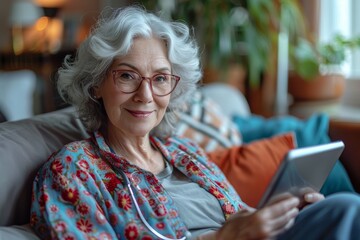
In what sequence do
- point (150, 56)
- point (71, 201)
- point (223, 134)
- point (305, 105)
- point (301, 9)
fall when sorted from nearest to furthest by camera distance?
point (71, 201) < point (150, 56) < point (223, 134) < point (305, 105) < point (301, 9)

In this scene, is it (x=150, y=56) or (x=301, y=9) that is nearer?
(x=150, y=56)

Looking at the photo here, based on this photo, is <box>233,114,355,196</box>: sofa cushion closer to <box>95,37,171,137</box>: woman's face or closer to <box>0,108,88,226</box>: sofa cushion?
<box>95,37,171,137</box>: woman's face

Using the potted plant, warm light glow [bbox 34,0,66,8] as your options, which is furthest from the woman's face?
warm light glow [bbox 34,0,66,8]

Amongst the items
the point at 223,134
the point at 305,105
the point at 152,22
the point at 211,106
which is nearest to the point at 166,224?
the point at 152,22

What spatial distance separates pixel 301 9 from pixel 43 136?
2434 millimetres

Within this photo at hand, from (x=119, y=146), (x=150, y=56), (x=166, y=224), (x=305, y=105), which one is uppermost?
(x=150, y=56)

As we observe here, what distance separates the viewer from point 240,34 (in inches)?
130

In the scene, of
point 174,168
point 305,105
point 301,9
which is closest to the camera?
point 174,168

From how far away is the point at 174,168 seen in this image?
1.48m

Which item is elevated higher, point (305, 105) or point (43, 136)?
point (43, 136)

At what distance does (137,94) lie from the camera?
4.46ft

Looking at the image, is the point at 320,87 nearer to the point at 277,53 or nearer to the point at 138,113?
the point at 277,53

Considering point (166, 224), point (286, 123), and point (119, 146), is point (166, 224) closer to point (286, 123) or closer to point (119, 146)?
point (119, 146)

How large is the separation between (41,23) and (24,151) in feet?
12.9
